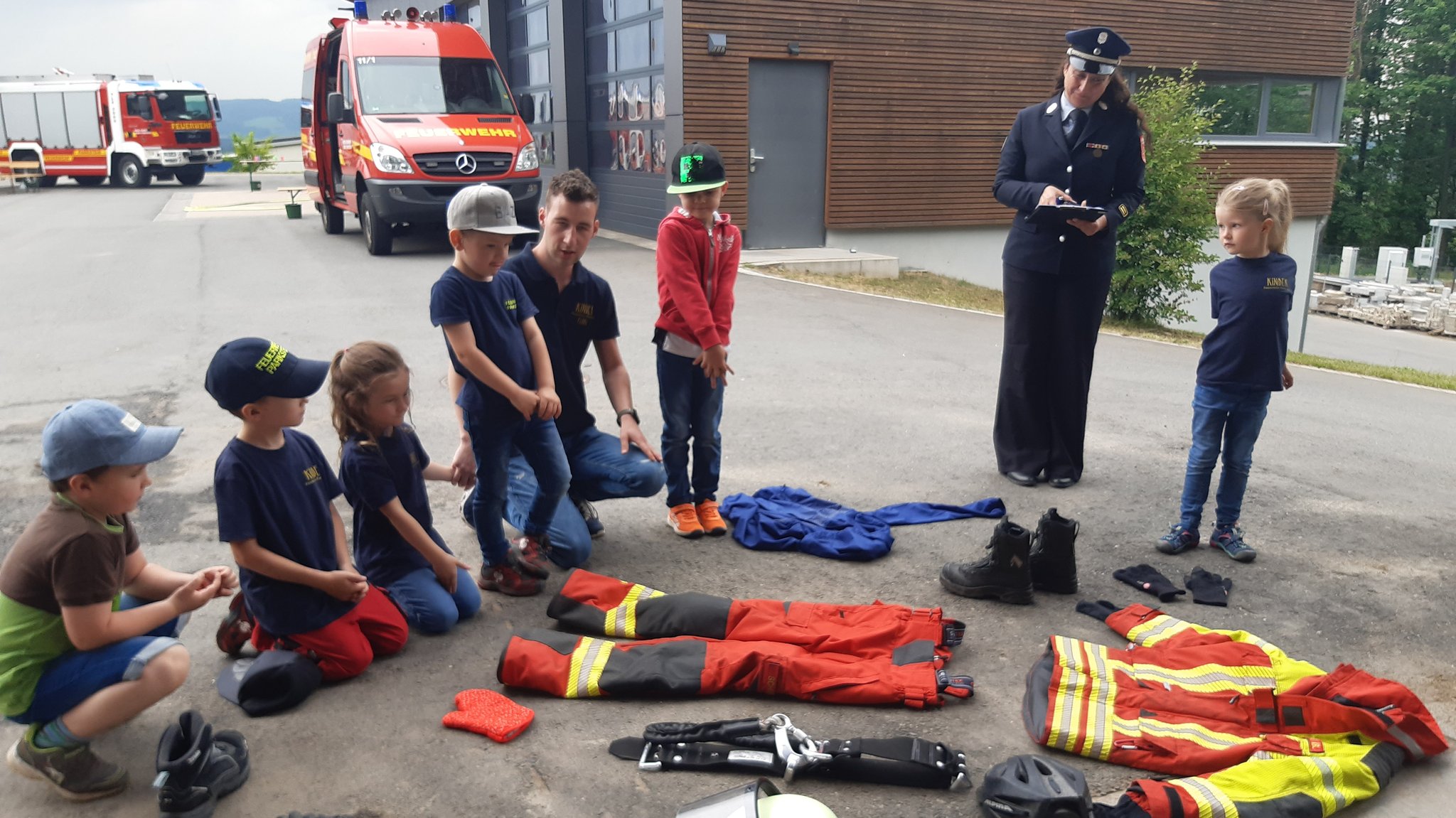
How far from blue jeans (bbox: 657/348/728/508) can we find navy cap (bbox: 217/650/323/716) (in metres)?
2.09

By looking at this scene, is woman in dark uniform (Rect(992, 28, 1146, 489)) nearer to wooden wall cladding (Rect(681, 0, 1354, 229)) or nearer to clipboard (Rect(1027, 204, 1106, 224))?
clipboard (Rect(1027, 204, 1106, 224))

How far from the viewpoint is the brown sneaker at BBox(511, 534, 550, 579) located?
14.4 ft

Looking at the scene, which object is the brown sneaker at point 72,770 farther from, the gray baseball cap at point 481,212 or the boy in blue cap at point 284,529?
the gray baseball cap at point 481,212

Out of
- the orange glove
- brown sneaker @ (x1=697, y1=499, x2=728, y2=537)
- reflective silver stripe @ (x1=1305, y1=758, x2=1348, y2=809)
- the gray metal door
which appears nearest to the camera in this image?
reflective silver stripe @ (x1=1305, y1=758, x2=1348, y2=809)

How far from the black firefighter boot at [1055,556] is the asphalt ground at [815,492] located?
94 millimetres

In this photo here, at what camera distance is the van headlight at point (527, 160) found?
14.5 meters

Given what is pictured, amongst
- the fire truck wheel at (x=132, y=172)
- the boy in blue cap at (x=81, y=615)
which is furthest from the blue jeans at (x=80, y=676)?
the fire truck wheel at (x=132, y=172)

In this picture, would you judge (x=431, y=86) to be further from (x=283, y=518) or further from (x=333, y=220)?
(x=283, y=518)

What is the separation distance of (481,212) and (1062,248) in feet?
10.5

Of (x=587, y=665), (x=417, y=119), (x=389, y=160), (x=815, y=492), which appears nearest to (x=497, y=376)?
(x=587, y=665)

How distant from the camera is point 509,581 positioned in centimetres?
432

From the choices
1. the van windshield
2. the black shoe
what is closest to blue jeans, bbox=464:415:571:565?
the black shoe

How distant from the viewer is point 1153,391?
340 inches

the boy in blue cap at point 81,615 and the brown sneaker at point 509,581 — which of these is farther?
the brown sneaker at point 509,581
